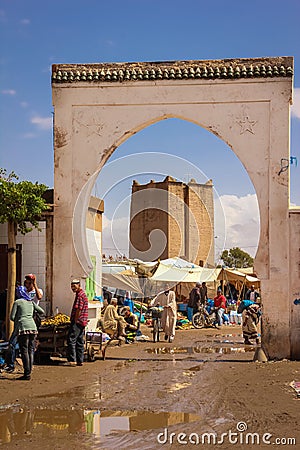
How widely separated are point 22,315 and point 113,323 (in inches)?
215

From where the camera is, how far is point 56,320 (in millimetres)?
12719

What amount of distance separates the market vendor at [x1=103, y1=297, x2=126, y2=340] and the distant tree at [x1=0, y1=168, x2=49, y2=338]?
360cm

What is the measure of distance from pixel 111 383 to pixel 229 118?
6.00 meters

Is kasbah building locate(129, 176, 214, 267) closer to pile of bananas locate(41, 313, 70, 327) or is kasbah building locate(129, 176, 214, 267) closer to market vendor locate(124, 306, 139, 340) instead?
market vendor locate(124, 306, 139, 340)

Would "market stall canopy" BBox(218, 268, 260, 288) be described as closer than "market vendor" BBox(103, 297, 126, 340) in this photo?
No

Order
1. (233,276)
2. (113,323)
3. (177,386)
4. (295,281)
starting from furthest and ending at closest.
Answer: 1. (233,276)
2. (113,323)
3. (295,281)
4. (177,386)

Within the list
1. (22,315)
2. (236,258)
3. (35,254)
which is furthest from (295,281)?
(236,258)

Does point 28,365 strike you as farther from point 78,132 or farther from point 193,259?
point 193,259

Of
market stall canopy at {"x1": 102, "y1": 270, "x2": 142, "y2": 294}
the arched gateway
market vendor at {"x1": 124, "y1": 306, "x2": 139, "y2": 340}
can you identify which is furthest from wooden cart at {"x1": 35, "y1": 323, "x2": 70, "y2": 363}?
market stall canopy at {"x1": 102, "y1": 270, "x2": 142, "y2": 294}

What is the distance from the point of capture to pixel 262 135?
13430 millimetres

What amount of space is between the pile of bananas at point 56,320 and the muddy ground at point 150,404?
2.72 ft

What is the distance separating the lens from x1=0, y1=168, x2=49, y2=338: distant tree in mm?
12188

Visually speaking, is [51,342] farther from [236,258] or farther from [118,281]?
[236,258]

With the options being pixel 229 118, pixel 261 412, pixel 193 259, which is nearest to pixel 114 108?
pixel 229 118
